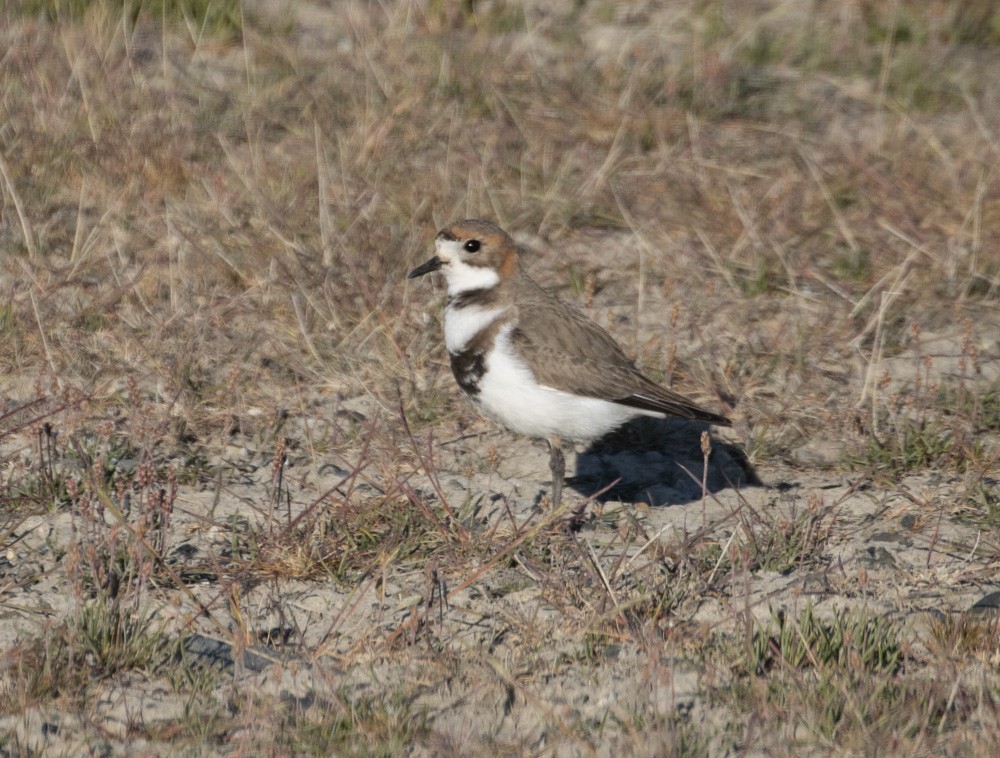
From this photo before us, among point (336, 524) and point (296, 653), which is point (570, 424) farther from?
point (296, 653)

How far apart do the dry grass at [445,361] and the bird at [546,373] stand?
0.35 metres

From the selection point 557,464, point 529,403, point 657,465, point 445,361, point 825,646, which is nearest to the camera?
point 825,646

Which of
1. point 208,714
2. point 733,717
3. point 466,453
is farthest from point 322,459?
point 733,717

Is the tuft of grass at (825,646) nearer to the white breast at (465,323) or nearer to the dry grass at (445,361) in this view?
the dry grass at (445,361)

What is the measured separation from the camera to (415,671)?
3785 mm

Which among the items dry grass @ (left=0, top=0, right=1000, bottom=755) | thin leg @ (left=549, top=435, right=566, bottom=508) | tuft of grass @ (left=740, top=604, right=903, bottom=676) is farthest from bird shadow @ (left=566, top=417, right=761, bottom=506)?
tuft of grass @ (left=740, top=604, right=903, bottom=676)

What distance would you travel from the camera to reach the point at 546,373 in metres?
4.65

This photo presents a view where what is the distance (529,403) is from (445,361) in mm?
1121

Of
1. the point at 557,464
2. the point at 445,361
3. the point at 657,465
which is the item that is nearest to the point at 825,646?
the point at 557,464

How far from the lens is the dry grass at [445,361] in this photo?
12.1 feet

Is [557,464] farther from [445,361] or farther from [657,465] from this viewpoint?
[445,361]

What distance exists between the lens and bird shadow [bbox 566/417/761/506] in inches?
200

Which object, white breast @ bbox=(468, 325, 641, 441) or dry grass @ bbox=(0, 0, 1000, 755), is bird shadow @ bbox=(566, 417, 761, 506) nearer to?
dry grass @ bbox=(0, 0, 1000, 755)

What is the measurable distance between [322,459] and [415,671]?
1463 millimetres
